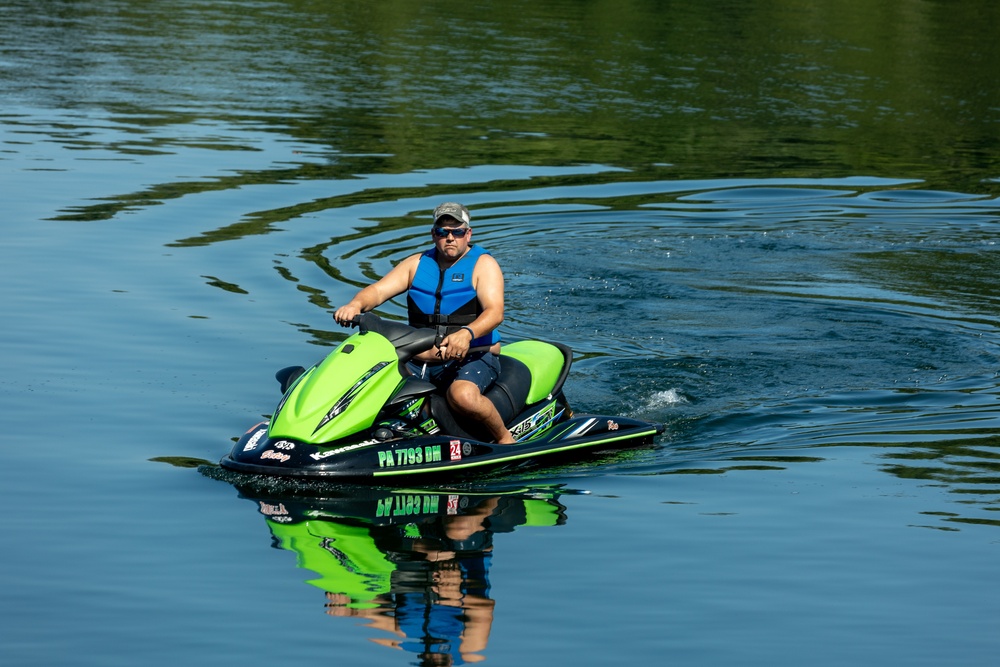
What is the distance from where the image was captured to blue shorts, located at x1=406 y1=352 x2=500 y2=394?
964 cm

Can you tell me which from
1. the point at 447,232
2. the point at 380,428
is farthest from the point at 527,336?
the point at 380,428

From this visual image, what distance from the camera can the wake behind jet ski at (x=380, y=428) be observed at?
8891 millimetres

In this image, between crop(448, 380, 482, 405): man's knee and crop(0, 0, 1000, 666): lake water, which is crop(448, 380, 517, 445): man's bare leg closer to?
crop(448, 380, 482, 405): man's knee

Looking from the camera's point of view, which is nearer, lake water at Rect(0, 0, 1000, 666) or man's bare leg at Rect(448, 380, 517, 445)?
lake water at Rect(0, 0, 1000, 666)

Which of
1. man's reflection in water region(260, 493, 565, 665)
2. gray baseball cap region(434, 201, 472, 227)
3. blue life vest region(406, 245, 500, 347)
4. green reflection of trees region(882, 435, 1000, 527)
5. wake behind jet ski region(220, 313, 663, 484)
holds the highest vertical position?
gray baseball cap region(434, 201, 472, 227)

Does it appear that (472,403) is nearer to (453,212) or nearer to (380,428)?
(380,428)

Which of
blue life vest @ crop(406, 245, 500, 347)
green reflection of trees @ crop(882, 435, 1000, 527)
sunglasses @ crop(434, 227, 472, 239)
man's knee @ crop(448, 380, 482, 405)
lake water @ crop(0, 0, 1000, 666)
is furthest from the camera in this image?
blue life vest @ crop(406, 245, 500, 347)

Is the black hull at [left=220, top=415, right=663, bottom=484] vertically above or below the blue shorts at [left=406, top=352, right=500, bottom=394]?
below

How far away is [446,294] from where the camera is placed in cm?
962

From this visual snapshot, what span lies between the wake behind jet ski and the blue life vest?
0.25 metres

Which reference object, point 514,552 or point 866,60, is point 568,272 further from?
point 866,60

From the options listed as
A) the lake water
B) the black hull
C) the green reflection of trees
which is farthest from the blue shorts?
the green reflection of trees

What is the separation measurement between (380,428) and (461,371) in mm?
772

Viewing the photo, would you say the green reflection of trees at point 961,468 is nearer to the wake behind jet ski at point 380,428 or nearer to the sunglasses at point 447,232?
the wake behind jet ski at point 380,428
